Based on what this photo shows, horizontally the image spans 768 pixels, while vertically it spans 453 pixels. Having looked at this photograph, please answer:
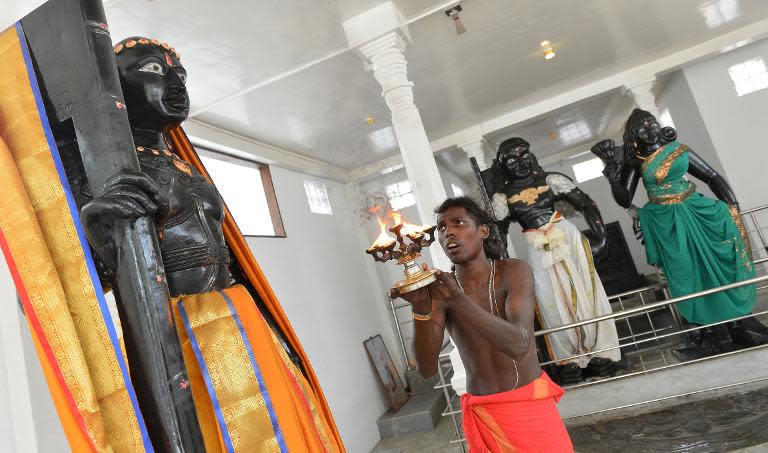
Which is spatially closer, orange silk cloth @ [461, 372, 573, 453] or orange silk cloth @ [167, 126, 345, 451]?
orange silk cloth @ [167, 126, 345, 451]

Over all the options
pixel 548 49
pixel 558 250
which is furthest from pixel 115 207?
pixel 548 49

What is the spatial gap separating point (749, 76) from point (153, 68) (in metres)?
10.3

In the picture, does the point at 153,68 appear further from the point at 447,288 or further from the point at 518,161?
the point at 518,161

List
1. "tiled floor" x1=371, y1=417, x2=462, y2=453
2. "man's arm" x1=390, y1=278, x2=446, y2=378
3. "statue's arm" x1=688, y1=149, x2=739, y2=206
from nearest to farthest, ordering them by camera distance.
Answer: "man's arm" x1=390, y1=278, x2=446, y2=378 < "statue's arm" x1=688, y1=149, x2=739, y2=206 < "tiled floor" x1=371, y1=417, x2=462, y2=453

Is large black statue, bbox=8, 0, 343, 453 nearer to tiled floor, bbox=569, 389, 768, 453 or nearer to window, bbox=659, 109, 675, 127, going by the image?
tiled floor, bbox=569, 389, 768, 453

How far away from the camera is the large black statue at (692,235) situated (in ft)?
14.1

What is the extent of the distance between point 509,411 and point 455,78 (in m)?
5.94

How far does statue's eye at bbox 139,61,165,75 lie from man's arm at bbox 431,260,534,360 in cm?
108

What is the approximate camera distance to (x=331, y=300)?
781 centimetres

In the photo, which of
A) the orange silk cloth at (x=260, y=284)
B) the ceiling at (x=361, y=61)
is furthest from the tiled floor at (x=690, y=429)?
the ceiling at (x=361, y=61)

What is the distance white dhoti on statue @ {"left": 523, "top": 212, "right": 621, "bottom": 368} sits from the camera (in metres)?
4.66

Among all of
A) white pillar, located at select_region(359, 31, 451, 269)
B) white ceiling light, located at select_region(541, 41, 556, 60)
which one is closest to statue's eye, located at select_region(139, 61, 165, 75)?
white pillar, located at select_region(359, 31, 451, 269)

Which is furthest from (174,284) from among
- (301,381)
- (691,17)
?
(691,17)

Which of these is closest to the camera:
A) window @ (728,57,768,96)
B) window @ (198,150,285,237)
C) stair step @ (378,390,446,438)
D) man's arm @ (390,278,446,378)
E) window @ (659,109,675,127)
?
man's arm @ (390,278,446,378)
